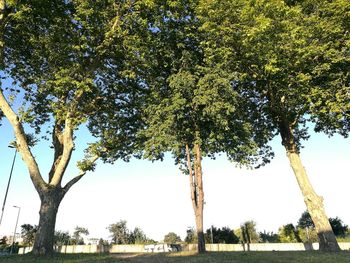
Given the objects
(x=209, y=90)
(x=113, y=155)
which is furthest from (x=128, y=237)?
(x=209, y=90)

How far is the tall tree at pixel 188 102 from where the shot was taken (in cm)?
1697

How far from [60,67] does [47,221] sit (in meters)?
8.33

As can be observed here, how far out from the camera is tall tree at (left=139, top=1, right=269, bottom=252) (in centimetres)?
1697

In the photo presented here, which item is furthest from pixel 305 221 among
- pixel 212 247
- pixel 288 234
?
pixel 212 247

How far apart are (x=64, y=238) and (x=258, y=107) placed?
60520mm

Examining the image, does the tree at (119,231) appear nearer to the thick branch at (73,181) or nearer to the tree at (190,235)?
the tree at (190,235)

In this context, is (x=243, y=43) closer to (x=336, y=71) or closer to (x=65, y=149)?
(x=336, y=71)

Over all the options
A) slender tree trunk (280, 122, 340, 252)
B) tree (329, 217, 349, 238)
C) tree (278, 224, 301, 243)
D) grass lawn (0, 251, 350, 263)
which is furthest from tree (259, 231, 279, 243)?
grass lawn (0, 251, 350, 263)

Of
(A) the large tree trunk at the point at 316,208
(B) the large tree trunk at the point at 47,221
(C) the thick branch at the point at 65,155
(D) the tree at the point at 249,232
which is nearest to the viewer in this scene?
(B) the large tree trunk at the point at 47,221

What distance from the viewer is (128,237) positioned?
220 feet

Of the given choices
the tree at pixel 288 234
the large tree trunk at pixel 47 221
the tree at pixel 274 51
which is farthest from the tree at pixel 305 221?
the large tree trunk at pixel 47 221

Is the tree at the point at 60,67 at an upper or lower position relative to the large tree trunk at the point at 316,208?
upper

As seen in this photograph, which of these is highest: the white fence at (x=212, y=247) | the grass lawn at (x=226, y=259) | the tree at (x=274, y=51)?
the tree at (x=274, y=51)

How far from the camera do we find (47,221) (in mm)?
16016
